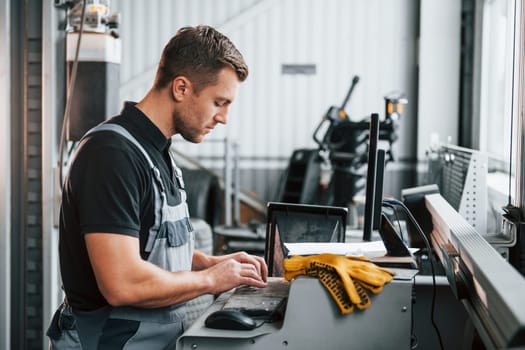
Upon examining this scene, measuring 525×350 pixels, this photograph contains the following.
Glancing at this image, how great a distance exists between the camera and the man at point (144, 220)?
5.76 ft

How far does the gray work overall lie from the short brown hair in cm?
20

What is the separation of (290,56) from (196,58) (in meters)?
5.16

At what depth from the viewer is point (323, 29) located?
696 centimetres

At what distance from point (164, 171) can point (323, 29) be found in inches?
205

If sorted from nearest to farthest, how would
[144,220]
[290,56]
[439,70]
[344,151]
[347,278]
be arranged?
[347,278] → [144,220] → [344,151] → [439,70] → [290,56]

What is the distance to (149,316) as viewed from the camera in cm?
189

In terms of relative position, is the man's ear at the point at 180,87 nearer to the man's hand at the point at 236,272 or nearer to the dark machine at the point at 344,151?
the man's hand at the point at 236,272

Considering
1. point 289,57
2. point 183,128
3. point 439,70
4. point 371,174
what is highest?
point 289,57

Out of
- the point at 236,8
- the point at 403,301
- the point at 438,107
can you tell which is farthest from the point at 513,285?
the point at 236,8

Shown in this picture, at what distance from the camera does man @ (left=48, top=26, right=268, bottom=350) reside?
176 cm

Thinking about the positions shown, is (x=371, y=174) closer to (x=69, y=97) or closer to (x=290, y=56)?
(x=69, y=97)

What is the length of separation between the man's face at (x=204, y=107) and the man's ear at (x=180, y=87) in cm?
1

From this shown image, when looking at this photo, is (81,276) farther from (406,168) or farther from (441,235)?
(406,168)

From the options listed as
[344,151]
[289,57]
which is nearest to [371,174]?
[344,151]
